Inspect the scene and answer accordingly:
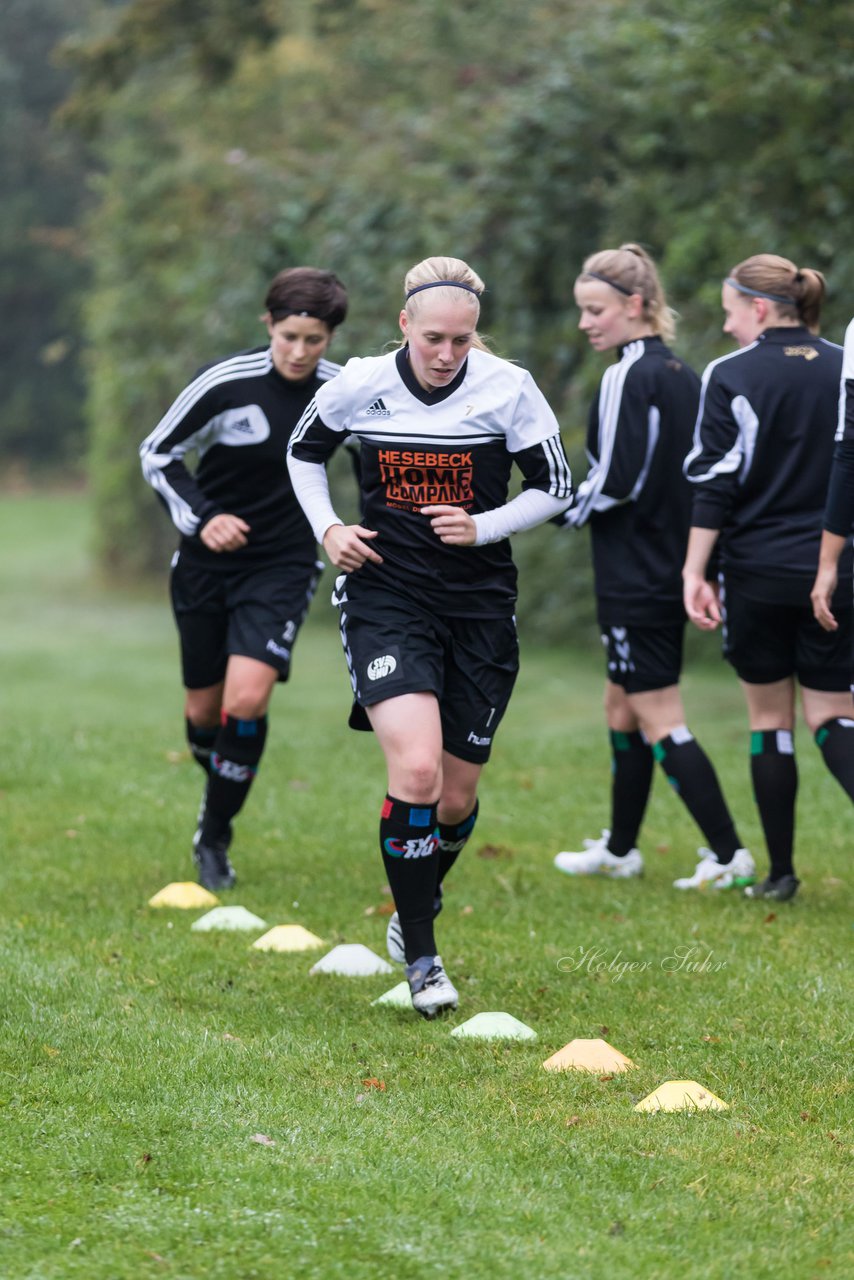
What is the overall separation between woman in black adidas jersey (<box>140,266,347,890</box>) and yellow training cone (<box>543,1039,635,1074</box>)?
253cm

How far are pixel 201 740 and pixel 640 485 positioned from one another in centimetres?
214

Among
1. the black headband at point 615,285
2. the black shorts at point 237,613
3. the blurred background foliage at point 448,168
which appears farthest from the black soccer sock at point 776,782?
the blurred background foliage at point 448,168

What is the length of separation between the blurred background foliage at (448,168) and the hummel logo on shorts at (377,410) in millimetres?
7550

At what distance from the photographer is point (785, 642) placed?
258 inches

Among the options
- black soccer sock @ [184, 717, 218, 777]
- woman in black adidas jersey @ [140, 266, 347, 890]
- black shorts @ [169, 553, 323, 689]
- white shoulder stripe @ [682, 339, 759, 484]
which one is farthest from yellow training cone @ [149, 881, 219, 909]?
white shoulder stripe @ [682, 339, 759, 484]

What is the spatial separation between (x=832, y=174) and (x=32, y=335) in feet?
139

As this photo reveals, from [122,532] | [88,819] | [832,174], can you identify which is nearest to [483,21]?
[832,174]

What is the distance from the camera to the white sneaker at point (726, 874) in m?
7.09

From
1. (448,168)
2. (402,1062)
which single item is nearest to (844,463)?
(402,1062)

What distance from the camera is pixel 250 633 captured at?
691 centimetres

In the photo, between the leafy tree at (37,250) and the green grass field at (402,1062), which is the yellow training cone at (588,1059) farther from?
the leafy tree at (37,250)

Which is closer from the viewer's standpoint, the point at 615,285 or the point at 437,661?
the point at 437,661

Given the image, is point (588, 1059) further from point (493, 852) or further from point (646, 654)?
point (493, 852)

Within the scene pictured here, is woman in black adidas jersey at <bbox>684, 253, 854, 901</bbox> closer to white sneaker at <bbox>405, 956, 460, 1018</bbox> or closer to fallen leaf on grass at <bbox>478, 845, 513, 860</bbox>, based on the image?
white sneaker at <bbox>405, 956, 460, 1018</bbox>
